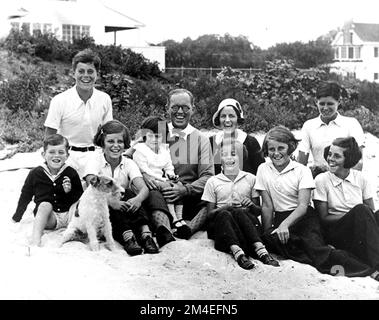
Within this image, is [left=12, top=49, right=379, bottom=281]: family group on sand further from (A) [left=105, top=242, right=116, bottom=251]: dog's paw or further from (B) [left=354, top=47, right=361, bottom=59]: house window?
(B) [left=354, top=47, right=361, bottom=59]: house window

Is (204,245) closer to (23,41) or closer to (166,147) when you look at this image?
(166,147)

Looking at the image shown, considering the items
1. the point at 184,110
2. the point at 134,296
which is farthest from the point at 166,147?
the point at 134,296

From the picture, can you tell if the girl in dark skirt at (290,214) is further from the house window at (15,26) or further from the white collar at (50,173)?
the house window at (15,26)

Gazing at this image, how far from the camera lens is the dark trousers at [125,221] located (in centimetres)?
474

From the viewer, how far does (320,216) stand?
15.9 ft

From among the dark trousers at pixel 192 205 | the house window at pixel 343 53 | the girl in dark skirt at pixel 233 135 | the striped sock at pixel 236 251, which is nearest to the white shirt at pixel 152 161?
the dark trousers at pixel 192 205

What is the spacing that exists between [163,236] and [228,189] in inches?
28.1

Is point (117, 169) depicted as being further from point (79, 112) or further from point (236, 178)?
point (236, 178)

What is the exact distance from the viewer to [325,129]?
18.0 ft

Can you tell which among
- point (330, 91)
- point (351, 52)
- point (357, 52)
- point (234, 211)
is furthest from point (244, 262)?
point (351, 52)

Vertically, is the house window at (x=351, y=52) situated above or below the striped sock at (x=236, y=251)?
above

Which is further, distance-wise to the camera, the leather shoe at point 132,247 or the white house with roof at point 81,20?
the white house with roof at point 81,20
